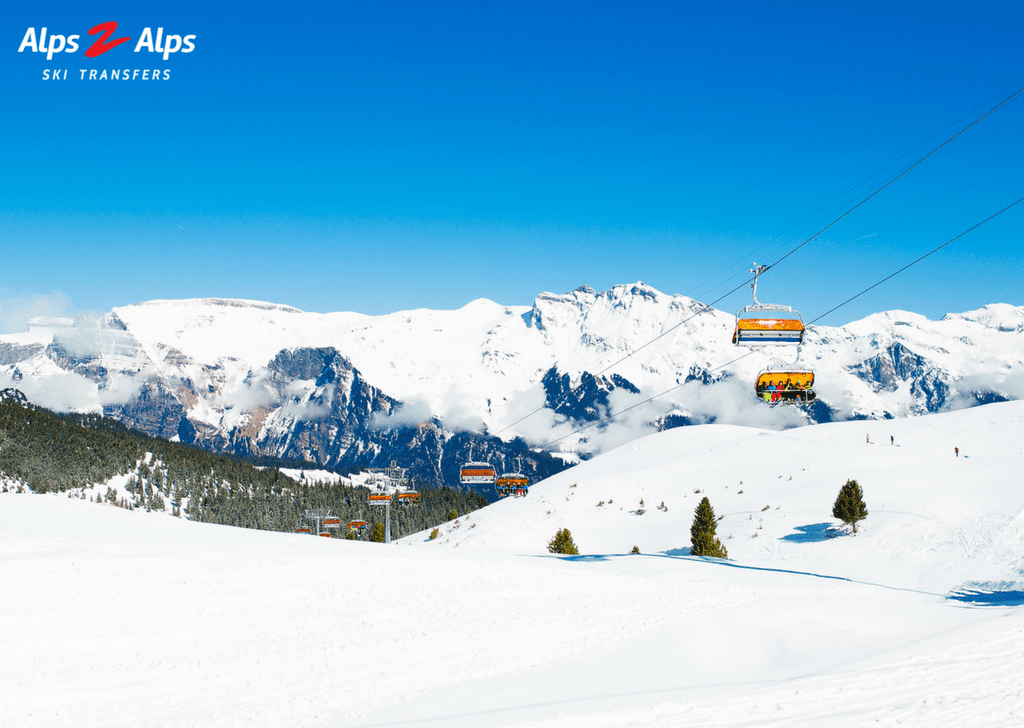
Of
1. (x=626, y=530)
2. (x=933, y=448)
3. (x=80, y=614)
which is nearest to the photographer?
(x=80, y=614)

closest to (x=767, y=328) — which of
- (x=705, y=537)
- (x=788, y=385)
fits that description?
(x=788, y=385)

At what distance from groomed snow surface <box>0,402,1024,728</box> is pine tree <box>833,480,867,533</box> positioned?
1807mm

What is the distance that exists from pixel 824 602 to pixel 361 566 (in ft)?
59.9

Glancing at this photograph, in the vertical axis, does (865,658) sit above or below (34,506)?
below

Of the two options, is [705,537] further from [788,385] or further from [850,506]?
[788,385]

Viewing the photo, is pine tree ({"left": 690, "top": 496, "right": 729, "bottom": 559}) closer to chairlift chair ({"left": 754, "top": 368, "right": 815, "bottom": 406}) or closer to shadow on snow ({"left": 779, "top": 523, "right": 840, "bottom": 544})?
shadow on snow ({"left": 779, "top": 523, "right": 840, "bottom": 544})

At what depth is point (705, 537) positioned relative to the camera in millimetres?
45562

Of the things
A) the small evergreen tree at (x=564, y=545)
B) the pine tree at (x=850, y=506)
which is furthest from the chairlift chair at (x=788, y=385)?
the small evergreen tree at (x=564, y=545)

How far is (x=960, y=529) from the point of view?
42.4 m

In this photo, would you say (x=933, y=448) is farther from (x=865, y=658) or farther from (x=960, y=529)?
(x=865, y=658)

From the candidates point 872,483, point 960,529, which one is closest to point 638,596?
point 960,529

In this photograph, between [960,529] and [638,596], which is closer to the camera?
[638,596]

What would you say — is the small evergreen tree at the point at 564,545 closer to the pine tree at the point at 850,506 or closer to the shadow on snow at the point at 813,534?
the shadow on snow at the point at 813,534

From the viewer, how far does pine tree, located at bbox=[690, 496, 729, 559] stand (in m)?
44.5
